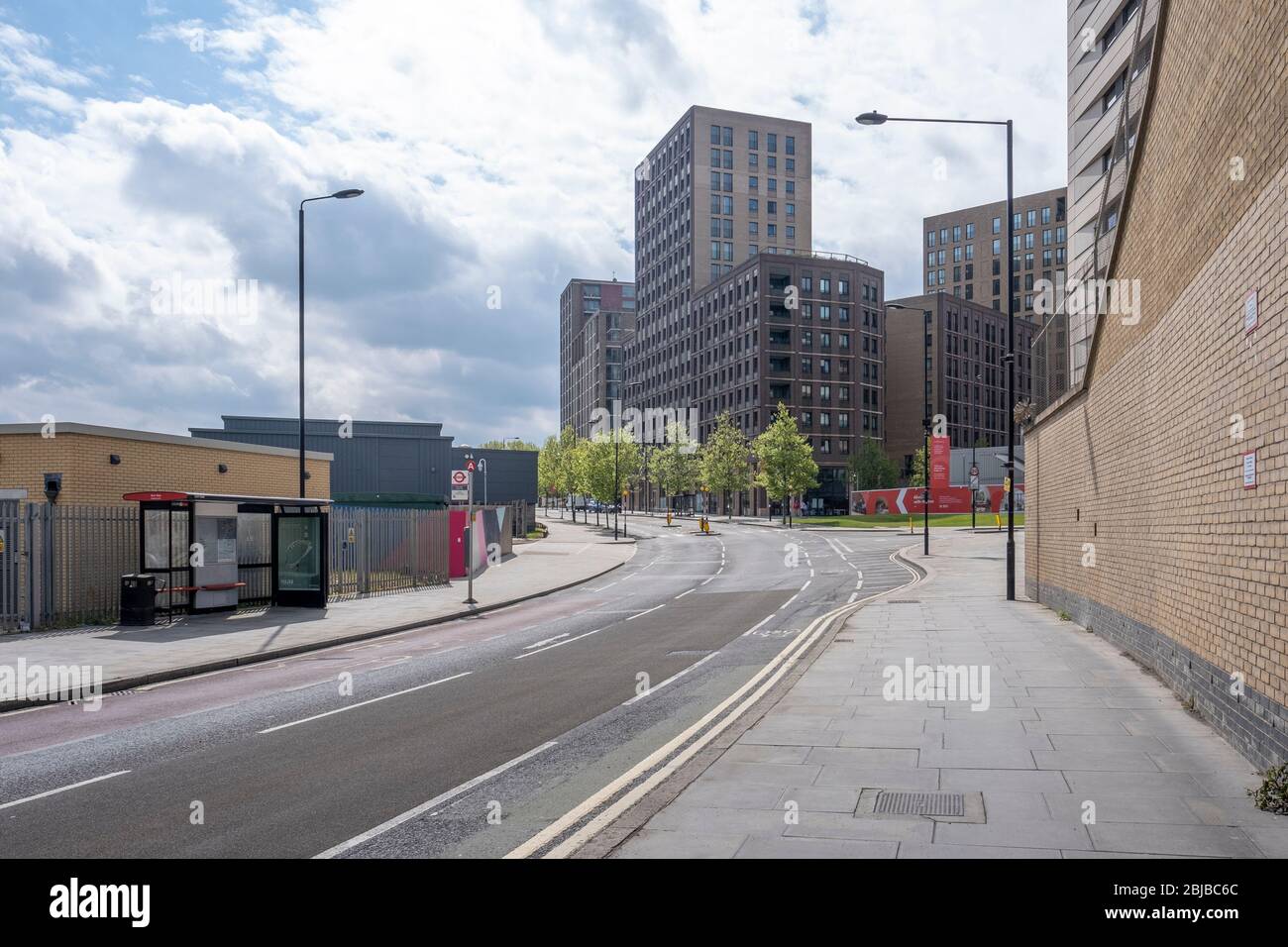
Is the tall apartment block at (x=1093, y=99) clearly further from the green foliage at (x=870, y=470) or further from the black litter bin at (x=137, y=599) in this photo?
the green foliage at (x=870, y=470)

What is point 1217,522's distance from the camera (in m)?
8.87

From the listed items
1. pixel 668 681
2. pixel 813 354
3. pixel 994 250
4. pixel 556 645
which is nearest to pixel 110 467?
pixel 556 645

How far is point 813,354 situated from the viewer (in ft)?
337

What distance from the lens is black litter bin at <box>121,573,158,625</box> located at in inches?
747

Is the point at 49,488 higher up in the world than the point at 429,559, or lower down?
higher up

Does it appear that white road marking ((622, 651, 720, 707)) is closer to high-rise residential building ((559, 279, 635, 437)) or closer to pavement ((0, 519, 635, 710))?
pavement ((0, 519, 635, 710))

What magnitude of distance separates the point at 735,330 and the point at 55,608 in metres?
93.3

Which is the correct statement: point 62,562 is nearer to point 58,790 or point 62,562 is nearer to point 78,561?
point 78,561

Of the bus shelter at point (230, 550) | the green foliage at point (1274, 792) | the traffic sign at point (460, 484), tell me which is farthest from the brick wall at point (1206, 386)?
the bus shelter at point (230, 550)

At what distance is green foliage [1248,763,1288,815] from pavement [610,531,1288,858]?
0.33ft

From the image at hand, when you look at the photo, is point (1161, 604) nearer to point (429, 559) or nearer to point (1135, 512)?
point (1135, 512)

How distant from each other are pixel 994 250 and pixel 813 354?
136ft
